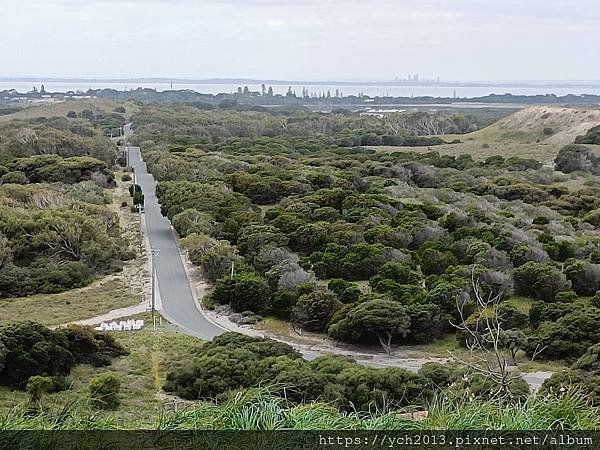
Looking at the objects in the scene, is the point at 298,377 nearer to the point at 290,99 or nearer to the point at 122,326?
the point at 122,326

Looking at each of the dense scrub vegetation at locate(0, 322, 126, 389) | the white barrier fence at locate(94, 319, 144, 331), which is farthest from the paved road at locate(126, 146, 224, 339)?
the dense scrub vegetation at locate(0, 322, 126, 389)

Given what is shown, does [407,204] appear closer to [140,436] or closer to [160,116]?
[140,436]

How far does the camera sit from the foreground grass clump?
146 inches

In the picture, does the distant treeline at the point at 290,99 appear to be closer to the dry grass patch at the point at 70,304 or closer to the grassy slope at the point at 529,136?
the grassy slope at the point at 529,136

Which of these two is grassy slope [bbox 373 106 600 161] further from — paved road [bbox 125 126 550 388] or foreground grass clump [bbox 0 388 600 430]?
foreground grass clump [bbox 0 388 600 430]

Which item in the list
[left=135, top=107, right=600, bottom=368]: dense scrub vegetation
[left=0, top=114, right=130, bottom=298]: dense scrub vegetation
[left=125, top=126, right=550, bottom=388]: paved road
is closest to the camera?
[left=135, top=107, right=600, bottom=368]: dense scrub vegetation

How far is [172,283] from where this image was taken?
23047 mm

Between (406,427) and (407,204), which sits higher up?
(406,427)

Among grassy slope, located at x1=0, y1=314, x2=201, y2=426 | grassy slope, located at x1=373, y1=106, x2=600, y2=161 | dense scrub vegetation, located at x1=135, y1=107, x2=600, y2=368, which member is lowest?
grassy slope, located at x1=0, y1=314, x2=201, y2=426

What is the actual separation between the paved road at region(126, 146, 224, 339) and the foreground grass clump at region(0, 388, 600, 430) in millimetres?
14089

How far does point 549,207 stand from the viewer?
3338 cm

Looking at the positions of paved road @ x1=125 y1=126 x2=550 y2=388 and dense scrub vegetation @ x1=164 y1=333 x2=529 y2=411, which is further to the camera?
paved road @ x1=125 y1=126 x2=550 y2=388

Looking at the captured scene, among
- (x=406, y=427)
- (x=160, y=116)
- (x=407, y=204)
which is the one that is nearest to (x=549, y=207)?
(x=407, y=204)

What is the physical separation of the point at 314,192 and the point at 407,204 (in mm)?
4507
